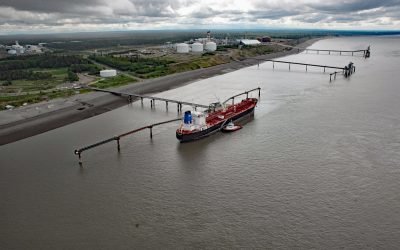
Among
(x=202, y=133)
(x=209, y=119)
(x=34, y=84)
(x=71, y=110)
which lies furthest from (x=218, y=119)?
(x=34, y=84)

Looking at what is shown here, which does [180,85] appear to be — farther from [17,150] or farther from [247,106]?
[17,150]

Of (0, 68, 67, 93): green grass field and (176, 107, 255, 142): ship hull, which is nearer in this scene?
(176, 107, 255, 142): ship hull

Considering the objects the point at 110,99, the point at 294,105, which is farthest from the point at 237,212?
the point at 110,99

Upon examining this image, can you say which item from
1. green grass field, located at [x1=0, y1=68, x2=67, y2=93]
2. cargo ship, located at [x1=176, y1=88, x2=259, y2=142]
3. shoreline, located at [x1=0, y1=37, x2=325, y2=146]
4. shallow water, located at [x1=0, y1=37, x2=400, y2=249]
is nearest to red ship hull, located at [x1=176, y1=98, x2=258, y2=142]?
cargo ship, located at [x1=176, y1=88, x2=259, y2=142]

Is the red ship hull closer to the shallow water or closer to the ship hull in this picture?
the ship hull

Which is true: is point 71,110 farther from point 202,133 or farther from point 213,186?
point 213,186

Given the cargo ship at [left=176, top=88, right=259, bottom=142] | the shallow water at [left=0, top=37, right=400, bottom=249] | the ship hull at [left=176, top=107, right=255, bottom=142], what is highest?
the cargo ship at [left=176, top=88, right=259, bottom=142]

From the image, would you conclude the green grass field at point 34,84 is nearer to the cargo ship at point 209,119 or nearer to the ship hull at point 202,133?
the cargo ship at point 209,119
